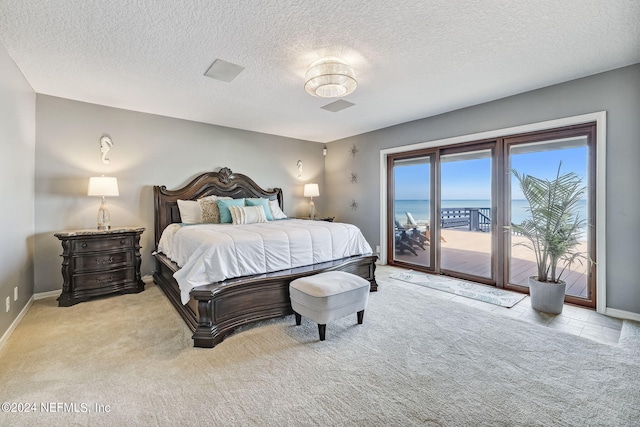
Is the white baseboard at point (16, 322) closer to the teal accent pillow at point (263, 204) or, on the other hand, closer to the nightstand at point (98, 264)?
the nightstand at point (98, 264)

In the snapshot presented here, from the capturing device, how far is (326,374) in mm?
1937

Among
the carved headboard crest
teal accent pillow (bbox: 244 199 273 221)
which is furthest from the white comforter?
the carved headboard crest

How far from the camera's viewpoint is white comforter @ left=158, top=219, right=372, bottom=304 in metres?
2.53

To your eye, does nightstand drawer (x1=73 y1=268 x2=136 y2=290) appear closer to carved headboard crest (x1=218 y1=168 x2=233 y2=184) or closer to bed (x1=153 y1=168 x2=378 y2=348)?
bed (x1=153 y1=168 x2=378 y2=348)

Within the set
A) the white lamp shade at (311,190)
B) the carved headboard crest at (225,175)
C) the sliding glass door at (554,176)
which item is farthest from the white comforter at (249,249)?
the white lamp shade at (311,190)

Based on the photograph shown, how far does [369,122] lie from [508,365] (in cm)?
387

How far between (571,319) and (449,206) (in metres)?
2.03

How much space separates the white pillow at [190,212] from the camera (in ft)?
13.8

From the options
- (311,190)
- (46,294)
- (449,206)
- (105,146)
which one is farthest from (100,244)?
(449,206)

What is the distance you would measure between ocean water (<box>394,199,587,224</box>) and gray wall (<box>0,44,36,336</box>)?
496cm

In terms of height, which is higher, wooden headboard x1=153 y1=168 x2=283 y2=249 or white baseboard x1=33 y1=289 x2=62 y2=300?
wooden headboard x1=153 y1=168 x2=283 y2=249

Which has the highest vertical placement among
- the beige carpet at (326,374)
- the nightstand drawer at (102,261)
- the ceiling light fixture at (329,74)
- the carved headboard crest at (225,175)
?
the ceiling light fixture at (329,74)

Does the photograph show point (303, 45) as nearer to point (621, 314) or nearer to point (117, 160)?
point (117, 160)

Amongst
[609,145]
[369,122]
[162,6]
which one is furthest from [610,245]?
[162,6]
